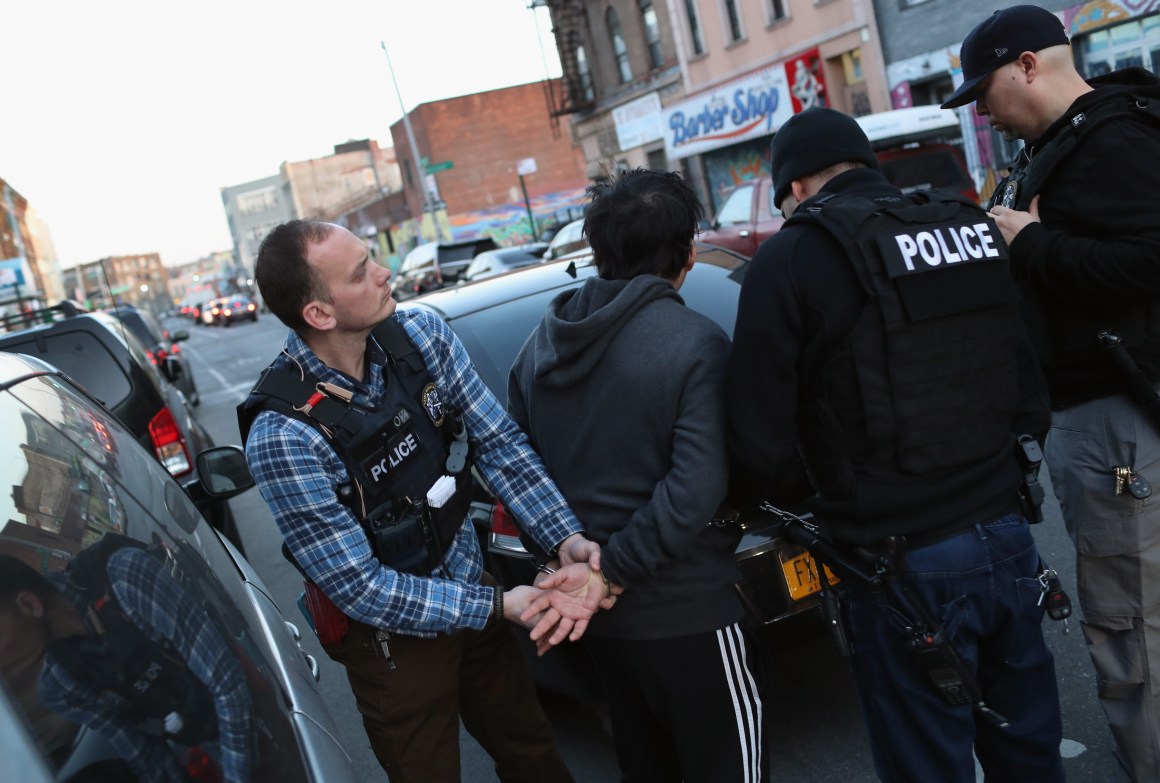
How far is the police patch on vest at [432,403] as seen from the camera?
102 inches

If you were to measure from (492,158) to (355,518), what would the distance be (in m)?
51.7

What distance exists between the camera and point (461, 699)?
2820 mm

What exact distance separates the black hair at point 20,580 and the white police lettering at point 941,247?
5.23ft

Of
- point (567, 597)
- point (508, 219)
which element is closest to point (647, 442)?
point (567, 597)

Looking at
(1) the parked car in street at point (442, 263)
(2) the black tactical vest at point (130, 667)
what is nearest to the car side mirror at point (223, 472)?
(2) the black tactical vest at point (130, 667)

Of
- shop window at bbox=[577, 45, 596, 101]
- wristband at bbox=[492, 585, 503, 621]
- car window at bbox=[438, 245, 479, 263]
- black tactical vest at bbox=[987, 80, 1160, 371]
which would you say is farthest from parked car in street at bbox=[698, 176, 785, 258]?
shop window at bbox=[577, 45, 596, 101]

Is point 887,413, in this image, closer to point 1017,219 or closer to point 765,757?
point 1017,219

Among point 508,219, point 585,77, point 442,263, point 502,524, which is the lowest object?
point 502,524

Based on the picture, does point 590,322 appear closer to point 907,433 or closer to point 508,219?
point 907,433

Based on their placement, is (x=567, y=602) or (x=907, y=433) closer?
(x=907, y=433)

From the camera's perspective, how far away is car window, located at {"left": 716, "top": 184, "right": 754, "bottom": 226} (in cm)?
1294

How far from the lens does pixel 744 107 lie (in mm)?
25469

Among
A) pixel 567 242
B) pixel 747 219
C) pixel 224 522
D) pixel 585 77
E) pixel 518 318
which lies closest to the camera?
pixel 518 318

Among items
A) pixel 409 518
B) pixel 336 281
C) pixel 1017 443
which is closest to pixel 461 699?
pixel 409 518
